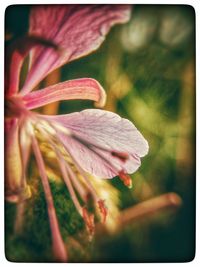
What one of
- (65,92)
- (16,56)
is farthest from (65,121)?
(16,56)

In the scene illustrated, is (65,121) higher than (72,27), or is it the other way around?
(72,27)

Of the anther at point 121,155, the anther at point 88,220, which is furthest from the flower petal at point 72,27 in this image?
the anther at point 88,220

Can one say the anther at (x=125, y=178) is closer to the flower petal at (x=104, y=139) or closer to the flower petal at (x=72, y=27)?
the flower petal at (x=104, y=139)

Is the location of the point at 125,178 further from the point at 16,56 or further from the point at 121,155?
the point at 16,56

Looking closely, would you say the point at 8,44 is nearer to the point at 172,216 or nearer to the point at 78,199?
the point at 78,199

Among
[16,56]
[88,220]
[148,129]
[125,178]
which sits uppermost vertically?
[16,56]

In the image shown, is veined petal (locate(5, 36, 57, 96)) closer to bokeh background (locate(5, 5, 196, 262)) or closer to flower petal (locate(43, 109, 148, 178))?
bokeh background (locate(5, 5, 196, 262))

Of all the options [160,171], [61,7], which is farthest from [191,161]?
[61,7]
